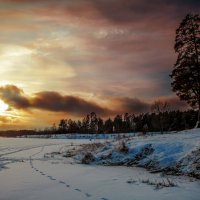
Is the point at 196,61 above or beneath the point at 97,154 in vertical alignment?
above

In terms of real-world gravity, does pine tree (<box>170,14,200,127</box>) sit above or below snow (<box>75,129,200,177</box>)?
above

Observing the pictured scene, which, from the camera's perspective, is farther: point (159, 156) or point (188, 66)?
point (188, 66)

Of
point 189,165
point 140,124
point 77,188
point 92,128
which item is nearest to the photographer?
point 77,188

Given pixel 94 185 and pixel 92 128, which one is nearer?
pixel 94 185

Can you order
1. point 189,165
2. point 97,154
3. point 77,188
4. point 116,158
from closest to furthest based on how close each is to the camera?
point 77,188 → point 189,165 → point 116,158 → point 97,154

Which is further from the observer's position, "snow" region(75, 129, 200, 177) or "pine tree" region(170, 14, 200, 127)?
"pine tree" region(170, 14, 200, 127)

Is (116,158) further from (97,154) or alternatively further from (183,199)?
(183,199)

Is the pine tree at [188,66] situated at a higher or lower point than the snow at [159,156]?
higher

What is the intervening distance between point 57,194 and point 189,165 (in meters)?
6.15

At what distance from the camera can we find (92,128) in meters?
188

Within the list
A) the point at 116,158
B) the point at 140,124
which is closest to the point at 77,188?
the point at 116,158

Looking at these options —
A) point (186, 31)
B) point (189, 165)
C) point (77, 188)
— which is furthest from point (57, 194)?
point (186, 31)

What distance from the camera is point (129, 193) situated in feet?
27.1

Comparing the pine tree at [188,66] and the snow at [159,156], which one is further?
the pine tree at [188,66]
